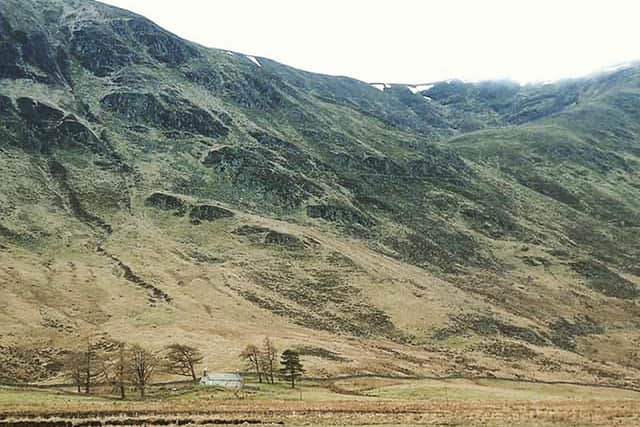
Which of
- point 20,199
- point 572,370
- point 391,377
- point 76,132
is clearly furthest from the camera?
point 76,132

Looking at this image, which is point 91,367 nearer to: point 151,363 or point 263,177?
point 151,363

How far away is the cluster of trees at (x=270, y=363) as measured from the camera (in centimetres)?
6738

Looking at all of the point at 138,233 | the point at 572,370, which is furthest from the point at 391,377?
the point at 138,233

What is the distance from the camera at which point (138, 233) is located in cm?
14512

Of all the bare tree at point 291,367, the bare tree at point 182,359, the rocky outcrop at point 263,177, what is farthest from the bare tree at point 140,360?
the rocky outcrop at point 263,177

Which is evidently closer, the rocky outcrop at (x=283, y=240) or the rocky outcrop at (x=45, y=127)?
the rocky outcrop at (x=283, y=240)

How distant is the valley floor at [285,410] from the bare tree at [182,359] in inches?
461

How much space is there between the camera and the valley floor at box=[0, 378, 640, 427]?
37562mm

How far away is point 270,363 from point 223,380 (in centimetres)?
1138

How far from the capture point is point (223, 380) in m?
63.0

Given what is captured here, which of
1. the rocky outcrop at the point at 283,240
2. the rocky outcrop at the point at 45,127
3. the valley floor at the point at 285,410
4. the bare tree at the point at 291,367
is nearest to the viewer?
the valley floor at the point at 285,410

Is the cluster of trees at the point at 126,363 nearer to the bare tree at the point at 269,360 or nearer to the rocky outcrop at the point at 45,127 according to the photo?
the bare tree at the point at 269,360

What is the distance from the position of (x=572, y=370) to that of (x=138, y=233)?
96.6 m

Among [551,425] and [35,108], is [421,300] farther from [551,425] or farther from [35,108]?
[35,108]
